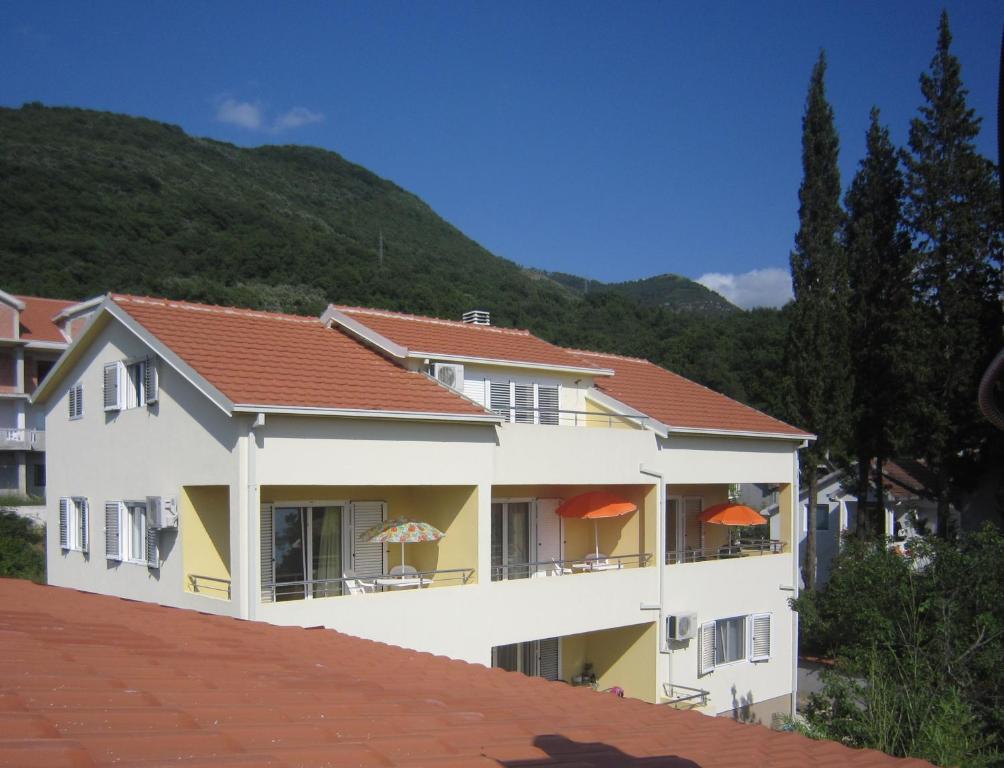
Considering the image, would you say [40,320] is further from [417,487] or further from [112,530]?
[417,487]

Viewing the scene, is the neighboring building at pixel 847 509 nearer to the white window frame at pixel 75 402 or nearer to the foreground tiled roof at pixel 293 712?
the white window frame at pixel 75 402

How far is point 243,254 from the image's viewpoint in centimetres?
6612

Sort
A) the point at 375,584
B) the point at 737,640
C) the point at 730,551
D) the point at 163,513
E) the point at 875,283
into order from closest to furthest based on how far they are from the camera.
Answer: the point at 163,513, the point at 375,584, the point at 737,640, the point at 730,551, the point at 875,283

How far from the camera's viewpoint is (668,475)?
21.6 metres

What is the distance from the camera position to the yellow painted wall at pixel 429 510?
17469mm

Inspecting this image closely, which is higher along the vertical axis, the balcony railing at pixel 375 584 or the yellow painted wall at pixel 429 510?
the yellow painted wall at pixel 429 510

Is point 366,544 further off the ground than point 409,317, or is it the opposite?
point 409,317

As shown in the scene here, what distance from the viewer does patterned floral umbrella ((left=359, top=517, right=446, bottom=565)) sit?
16.5 metres

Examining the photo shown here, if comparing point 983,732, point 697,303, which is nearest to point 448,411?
point 983,732

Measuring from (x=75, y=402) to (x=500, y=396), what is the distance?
9.21 metres

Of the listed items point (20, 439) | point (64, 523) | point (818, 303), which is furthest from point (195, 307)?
point (20, 439)

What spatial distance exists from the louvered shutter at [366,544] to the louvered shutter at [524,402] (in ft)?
13.8

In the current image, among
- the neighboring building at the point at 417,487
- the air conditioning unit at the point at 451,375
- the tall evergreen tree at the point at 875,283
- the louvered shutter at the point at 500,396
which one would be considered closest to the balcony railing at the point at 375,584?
the neighboring building at the point at 417,487

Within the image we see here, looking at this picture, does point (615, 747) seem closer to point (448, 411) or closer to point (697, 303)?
point (448, 411)
